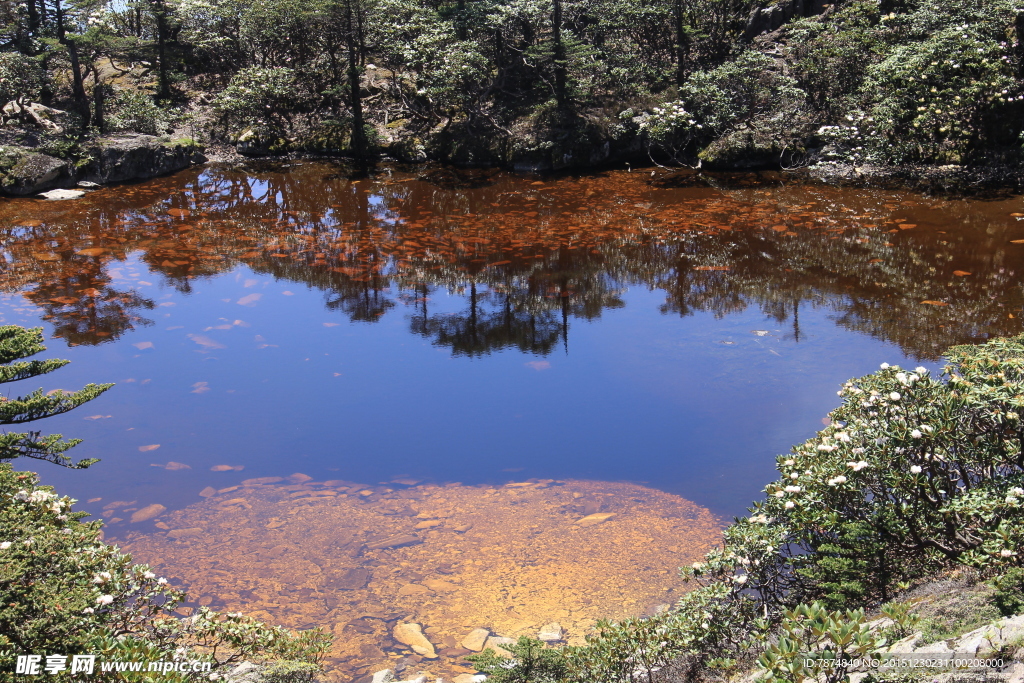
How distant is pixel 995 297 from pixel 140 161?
16.4 m

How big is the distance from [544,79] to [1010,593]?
1573 centimetres

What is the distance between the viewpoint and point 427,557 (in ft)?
16.6

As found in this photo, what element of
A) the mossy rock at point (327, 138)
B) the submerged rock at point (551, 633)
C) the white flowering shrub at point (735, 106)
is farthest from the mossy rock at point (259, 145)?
the submerged rock at point (551, 633)

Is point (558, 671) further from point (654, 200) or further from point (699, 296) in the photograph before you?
point (654, 200)

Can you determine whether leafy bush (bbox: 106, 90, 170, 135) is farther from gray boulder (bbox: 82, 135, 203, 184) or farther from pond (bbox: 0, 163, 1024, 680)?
pond (bbox: 0, 163, 1024, 680)

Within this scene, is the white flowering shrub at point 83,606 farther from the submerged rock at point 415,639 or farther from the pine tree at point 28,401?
the submerged rock at point 415,639

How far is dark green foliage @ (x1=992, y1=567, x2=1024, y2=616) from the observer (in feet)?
9.79

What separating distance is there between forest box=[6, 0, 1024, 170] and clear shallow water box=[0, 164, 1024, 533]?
201 centimetres

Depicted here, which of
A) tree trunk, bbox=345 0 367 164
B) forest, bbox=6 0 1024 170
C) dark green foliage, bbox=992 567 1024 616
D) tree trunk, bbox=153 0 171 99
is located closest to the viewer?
dark green foliage, bbox=992 567 1024 616

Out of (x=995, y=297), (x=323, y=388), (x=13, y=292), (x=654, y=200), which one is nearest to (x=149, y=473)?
(x=323, y=388)

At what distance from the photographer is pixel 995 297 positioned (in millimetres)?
8328

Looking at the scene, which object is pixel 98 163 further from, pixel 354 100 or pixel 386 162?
pixel 386 162

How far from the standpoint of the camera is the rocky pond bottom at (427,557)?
176 inches

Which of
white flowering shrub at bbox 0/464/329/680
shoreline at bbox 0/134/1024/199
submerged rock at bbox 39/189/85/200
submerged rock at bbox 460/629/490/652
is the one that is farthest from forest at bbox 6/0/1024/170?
white flowering shrub at bbox 0/464/329/680
